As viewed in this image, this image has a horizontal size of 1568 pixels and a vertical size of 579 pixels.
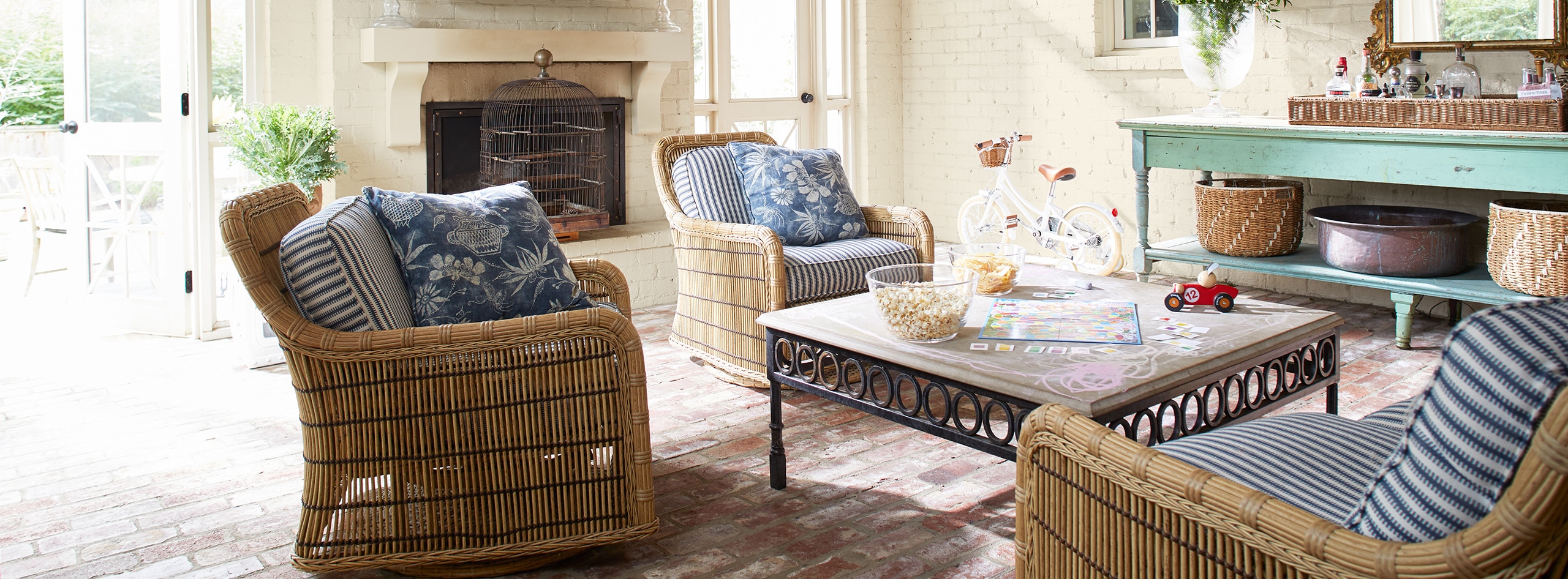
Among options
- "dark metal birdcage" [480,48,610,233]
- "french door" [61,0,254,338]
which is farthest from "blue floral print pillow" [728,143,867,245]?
"french door" [61,0,254,338]

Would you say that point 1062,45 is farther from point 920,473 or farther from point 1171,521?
point 1171,521

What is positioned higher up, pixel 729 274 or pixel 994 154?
pixel 994 154

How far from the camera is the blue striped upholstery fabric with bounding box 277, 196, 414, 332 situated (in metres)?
2.20

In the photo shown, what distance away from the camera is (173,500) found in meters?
2.75

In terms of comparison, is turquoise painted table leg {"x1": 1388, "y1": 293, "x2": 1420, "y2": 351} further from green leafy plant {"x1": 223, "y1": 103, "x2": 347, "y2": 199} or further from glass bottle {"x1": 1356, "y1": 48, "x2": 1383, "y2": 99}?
green leafy plant {"x1": 223, "y1": 103, "x2": 347, "y2": 199}

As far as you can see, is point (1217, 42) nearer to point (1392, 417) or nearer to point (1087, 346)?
point (1087, 346)

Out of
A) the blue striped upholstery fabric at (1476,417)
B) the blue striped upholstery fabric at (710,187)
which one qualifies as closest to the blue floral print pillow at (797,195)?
the blue striped upholstery fabric at (710,187)

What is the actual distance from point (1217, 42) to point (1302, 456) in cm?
331

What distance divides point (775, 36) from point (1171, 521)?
16.8ft

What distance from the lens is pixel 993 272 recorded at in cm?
290

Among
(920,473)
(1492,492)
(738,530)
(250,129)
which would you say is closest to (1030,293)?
(920,473)

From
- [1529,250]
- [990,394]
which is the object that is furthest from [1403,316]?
[990,394]

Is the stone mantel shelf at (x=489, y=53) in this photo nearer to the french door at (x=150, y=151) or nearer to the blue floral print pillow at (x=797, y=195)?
the french door at (x=150, y=151)

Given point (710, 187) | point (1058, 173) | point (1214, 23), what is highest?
point (1214, 23)
